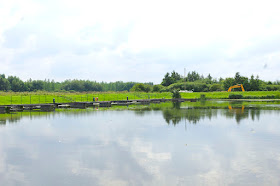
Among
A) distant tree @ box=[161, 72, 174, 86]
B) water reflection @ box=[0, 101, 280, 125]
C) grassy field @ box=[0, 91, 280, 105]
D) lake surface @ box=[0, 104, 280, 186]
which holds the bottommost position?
lake surface @ box=[0, 104, 280, 186]

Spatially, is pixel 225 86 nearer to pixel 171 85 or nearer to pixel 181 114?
pixel 171 85

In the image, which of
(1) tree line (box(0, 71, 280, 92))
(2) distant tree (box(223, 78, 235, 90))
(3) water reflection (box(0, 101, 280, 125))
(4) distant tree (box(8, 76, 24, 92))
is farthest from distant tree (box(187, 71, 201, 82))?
(3) water reflection (box(0, 101, 280, 125))

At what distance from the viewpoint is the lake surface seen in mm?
12539

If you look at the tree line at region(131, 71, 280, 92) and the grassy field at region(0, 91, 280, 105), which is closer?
the grassy field at region(0, 91, 280, 105)

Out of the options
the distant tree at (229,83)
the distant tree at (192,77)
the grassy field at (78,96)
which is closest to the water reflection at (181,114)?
the grassy field at (78,96)

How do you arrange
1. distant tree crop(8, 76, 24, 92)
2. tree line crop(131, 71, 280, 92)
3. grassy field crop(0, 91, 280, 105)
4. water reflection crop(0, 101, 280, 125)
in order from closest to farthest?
water reflection crop(0, 101, 280, 125)
grassy field crop(0, 91, 280, 105)
tree line crop(131, 71, 280, 92)
distant tree crop(8, 76, 24, 92)

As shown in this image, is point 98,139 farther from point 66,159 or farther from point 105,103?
point 105,103

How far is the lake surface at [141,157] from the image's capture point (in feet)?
41.1

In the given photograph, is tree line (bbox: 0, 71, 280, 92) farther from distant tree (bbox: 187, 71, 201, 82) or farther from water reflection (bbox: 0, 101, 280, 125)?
water reflection (bbox: 0, 101, 280, 125)

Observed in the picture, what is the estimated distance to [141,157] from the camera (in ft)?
51.9

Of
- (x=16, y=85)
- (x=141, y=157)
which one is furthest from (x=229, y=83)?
(x=141, y=157)

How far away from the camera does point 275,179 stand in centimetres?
1220

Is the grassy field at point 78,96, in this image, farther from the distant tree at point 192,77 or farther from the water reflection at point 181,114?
the distant tree at point 192,77

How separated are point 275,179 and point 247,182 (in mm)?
1383
